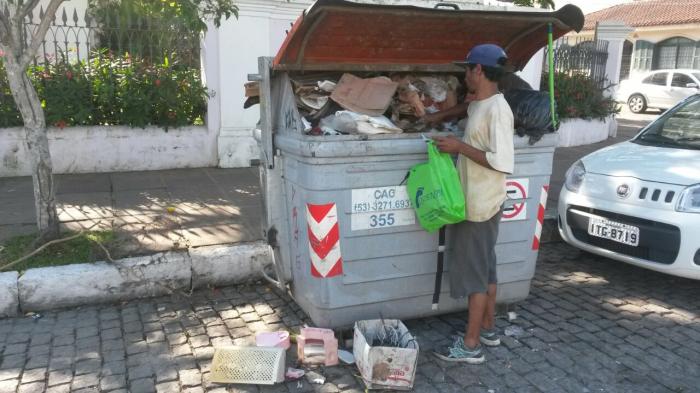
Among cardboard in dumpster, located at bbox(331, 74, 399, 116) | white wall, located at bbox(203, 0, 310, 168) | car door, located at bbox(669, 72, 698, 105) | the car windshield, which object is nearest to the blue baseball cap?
cardboard in dumpster, located at bbox(331, 74, 399, 116)

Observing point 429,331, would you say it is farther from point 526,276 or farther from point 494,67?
point 494,67

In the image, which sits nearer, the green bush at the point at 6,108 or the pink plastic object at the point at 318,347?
the pink plastic object at the point at 318,347

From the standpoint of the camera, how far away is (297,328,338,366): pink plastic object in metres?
3.20

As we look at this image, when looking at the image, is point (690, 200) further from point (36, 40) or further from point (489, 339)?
point (36, 40)

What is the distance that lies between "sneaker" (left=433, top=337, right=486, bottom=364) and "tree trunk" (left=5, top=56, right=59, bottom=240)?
3.06 m

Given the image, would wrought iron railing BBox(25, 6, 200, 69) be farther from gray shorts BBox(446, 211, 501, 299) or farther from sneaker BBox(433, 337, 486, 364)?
sneaker BBox(433, 337, 486, 364)

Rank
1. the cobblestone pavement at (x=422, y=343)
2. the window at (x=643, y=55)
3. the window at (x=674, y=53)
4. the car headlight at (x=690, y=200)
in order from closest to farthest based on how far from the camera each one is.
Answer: the cobblestone pavement at (x=422, y=343)
the car headlight at (x=690, y=200)
the window at (x=674, y=53)
the window at (x=643, y=55)

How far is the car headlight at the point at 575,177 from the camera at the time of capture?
4.84 m

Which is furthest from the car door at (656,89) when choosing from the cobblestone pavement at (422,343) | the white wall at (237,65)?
the cobblestone pavement at (422,343)

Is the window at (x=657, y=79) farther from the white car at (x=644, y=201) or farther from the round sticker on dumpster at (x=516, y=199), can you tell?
the round sticker on dumpster at (x=516, y=199)

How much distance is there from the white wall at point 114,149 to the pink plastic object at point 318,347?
15.0ft

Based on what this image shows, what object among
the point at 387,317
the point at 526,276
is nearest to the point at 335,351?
the point at 387,317

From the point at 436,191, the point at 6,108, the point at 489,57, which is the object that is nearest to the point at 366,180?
the point at 436,191

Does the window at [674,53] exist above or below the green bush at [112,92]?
above
